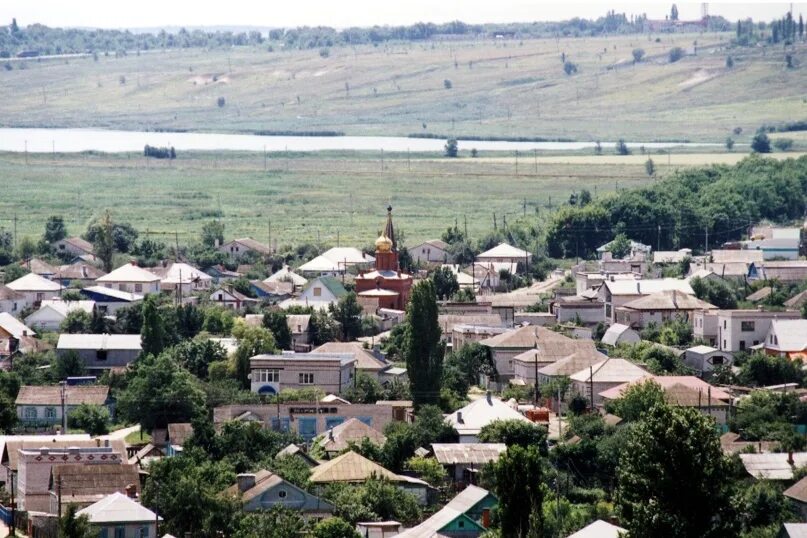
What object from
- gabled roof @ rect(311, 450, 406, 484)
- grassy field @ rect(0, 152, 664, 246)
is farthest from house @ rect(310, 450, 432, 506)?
grassy field @ rect(0, 152, 664, 246)

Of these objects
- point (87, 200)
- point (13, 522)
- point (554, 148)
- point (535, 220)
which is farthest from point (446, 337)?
point (554, 148)

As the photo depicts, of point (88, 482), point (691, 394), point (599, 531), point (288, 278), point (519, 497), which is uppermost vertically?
point (519, 497)

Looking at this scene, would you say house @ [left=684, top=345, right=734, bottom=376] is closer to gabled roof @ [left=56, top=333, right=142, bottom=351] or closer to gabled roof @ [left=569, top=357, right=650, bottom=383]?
gabled roof @ [left=569, top=357, right=650, bottom=383]

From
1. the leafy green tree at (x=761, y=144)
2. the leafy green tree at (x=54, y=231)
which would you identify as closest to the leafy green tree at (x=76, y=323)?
the leafy green tree at (x=54, y=231)

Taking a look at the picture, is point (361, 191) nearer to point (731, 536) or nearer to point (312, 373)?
Answer: point (312, 373)

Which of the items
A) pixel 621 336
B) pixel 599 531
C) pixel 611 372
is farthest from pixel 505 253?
pixel 599 531

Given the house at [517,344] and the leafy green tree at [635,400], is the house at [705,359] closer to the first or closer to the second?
the house at [517,344]

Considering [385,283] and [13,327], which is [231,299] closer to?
[385,283]
